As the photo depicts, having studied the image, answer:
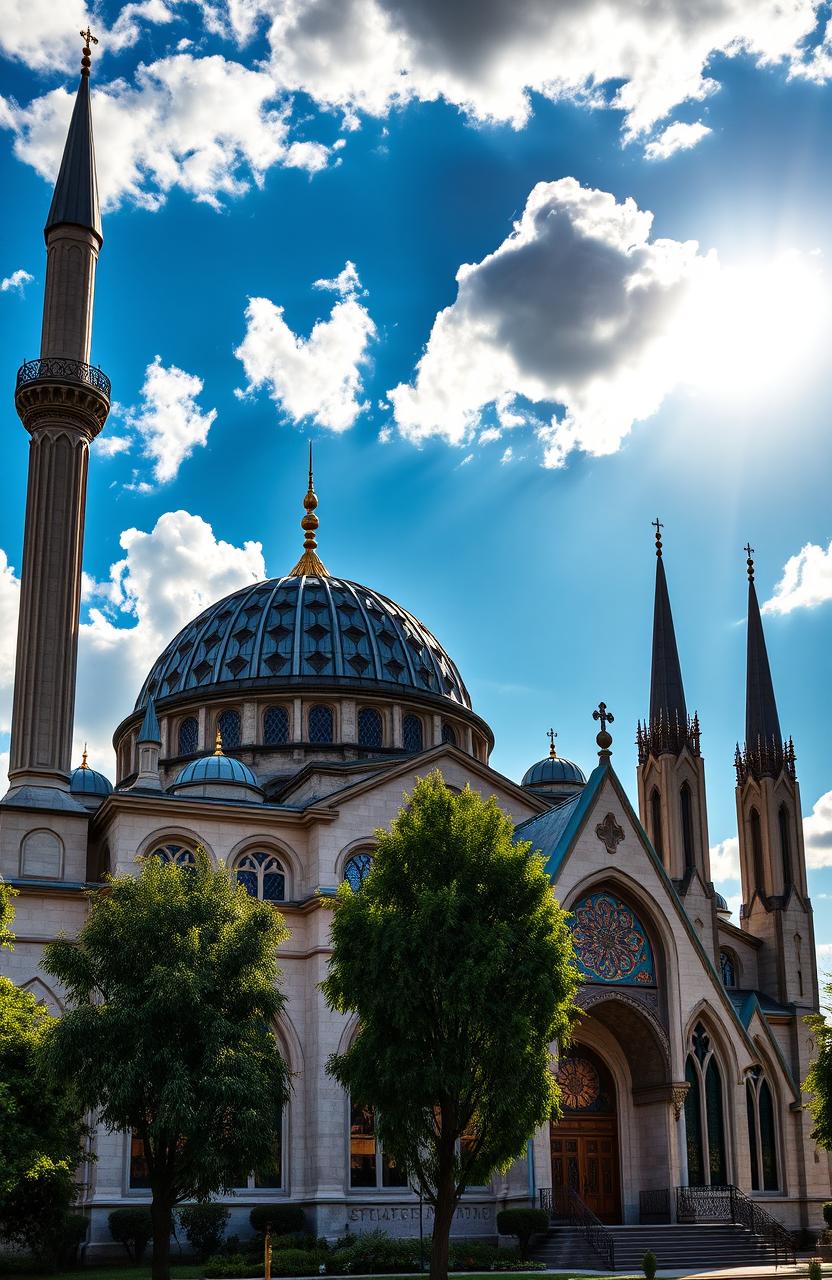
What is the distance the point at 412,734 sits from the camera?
53875mm

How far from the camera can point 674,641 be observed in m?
60.2

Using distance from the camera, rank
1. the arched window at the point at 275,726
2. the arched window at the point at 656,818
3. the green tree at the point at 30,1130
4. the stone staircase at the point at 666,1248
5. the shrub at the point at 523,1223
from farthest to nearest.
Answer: the arched window at the point at 656,818 < the arched window at the point at 275,726 < the shrub at the point at 523,1223 < the stone staircase at the point at 666,1248 < the green tree at the point at 30,1130

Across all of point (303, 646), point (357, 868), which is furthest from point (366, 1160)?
point (303, 646)

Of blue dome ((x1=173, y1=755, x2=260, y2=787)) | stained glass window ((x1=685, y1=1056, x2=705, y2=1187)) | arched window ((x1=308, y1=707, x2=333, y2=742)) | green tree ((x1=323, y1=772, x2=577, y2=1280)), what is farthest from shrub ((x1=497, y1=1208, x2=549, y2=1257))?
arched window ((x1=308, y1=707, x2=333, y2=742))

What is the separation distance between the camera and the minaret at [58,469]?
136 feet

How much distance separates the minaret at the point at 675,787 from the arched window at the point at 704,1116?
12.5m

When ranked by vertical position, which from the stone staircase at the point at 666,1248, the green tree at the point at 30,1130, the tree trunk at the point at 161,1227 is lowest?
the stone staircase at the point at 666,1248

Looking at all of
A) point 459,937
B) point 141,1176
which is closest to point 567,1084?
point 141,1176

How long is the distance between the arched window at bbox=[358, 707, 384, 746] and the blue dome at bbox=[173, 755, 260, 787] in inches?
293

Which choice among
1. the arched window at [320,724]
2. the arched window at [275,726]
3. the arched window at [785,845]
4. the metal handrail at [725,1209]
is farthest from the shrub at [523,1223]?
the arched window at [785,845]

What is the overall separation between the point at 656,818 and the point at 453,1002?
31.6 metres

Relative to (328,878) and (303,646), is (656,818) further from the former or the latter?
(328,878)

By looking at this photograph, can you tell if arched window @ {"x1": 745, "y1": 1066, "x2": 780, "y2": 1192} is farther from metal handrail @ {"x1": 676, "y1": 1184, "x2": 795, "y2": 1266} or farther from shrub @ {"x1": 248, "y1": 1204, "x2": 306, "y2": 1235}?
shrub @ {"x1": 248, "y1": 1204, "x2": 306, "y2": 1235}

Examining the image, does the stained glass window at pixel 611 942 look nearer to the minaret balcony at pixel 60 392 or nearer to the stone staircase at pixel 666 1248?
the stone staircase at pixel 666 1248
